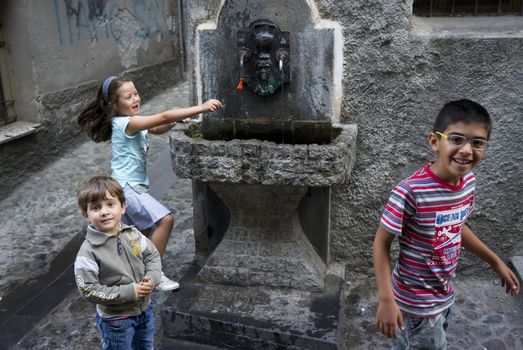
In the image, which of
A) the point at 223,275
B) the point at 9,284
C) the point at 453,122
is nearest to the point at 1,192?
the point at 9,284

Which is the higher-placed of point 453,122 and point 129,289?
point 453,122

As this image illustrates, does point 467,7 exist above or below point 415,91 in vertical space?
above

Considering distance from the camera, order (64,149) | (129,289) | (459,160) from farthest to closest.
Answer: (64,149) < (129,289) < (459,160)

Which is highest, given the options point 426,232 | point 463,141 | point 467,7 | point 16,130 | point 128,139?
point 467,7

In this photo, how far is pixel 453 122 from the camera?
211cm

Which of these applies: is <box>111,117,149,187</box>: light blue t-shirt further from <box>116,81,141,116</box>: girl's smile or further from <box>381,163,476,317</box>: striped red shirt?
<box>381,163,476,317</box>: striped red shirt

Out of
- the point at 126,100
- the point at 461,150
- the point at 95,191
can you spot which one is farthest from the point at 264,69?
the point at 461,150

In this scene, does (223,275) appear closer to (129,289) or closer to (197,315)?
(197,315)

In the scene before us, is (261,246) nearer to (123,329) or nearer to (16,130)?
(123,329)

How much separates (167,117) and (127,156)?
45cm

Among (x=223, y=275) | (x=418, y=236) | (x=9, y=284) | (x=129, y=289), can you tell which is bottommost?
(x=9, y=284)

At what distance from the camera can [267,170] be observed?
2.84 m

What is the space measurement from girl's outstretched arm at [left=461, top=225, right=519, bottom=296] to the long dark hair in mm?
1940

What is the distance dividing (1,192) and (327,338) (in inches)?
139
